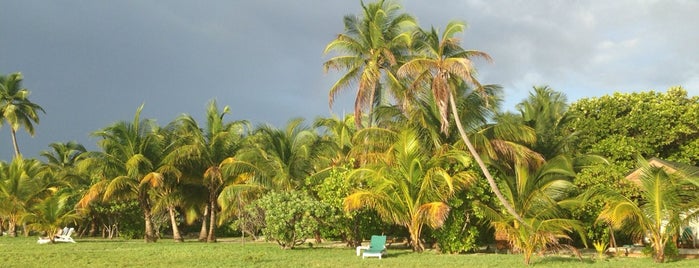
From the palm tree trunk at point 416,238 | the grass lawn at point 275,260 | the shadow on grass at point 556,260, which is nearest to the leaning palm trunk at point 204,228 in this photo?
the grass lawn at point 275,260

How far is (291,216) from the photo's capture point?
18.4 metres

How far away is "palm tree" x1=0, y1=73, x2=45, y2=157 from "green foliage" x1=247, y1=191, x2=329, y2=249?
3092 centimetres

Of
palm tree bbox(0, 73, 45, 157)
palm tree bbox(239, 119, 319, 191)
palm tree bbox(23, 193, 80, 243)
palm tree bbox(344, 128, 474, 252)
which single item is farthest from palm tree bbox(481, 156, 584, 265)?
palm tree bbox(0, 73, 45, 157)

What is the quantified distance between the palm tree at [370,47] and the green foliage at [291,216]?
4135 millimetres

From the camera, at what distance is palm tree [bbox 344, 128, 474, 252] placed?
16.7 m

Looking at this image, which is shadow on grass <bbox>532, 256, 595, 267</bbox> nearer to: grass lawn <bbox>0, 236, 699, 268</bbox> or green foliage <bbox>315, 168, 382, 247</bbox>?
grass lawn <bbox>0, 236, 699, 268</bbox>

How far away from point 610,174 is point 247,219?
1271 cm

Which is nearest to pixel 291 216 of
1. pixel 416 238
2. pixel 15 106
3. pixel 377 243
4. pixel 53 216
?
pixel 377 243

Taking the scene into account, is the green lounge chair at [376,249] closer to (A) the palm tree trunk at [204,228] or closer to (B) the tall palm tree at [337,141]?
(B) the tall palm tree at [337,141]

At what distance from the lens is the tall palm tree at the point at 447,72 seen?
53.5ft

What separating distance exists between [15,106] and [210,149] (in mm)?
24737

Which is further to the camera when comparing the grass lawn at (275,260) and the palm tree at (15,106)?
the palm tree at (15,106)

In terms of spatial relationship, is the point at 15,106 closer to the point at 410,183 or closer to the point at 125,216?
the point at 125,216

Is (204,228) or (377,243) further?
(204,228)
